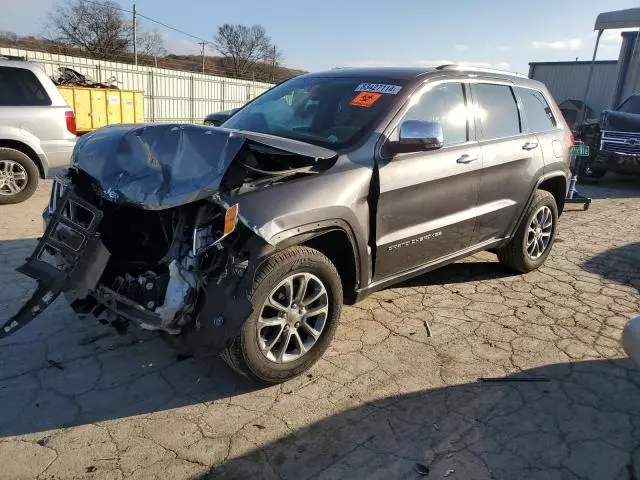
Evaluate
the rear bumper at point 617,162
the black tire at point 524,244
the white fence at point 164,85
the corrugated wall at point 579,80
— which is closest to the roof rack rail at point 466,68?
the black tire at point 524,244

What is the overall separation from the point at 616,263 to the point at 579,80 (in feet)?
75.2

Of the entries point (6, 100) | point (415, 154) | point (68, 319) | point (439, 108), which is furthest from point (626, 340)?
point (6, 100)

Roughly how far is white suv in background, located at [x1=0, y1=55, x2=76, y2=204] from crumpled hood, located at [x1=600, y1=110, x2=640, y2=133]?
1027 centimetres

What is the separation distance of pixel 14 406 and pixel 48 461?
56cm

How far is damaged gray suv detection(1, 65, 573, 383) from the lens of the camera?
2752 millimetres

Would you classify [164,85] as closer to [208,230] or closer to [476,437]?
[208,230]

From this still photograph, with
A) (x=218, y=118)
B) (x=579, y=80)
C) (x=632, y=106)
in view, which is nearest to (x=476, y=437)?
(x=218, y=118)

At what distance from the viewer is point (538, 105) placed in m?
5.08

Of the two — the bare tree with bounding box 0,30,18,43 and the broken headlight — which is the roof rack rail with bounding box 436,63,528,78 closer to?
the broken headlight

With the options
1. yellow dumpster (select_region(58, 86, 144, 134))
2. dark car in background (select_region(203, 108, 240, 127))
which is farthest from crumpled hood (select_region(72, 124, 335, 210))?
yellow dumpster (select_region(58, 86, 144, 134))

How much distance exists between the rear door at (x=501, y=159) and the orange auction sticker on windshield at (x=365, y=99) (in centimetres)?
100

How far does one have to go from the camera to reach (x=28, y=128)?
23.1 ft

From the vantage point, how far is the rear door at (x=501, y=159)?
4.27 metres

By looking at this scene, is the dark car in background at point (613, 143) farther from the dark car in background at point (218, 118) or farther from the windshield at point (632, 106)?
the dark car in background at point (218, 118)
